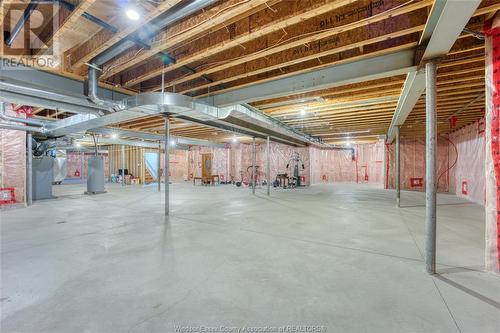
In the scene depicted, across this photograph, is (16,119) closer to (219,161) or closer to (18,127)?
(18,127)

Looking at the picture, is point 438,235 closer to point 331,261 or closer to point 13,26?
point 331,261

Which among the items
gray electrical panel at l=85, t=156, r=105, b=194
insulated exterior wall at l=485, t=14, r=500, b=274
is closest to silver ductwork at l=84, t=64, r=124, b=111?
insulated exterior wall at l=485, t=14, r=500, b=274

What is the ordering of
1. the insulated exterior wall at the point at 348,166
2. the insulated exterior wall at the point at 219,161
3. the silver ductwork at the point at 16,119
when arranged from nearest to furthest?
the silver ductwork at the point at 16,119 → the insulated exterior wall at the point at 219,161 → the insulated exterior wall at the point at 348,166

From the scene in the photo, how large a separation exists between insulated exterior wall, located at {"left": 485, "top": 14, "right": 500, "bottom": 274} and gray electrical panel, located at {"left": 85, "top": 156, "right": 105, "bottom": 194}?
1001cm

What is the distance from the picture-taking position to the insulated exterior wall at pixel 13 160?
5426 millimetres

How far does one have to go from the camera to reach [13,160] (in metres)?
5.61

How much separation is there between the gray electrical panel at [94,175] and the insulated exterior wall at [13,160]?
8.08ft

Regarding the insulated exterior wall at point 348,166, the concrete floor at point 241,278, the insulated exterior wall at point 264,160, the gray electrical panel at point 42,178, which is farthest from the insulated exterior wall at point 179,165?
the concrete floor at point 241,278

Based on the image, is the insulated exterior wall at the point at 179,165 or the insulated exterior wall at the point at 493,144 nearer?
the insulated exterior wall at the point at 493,144

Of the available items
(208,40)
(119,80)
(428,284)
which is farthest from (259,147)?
(428,284)

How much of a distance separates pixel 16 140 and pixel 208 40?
615 cm

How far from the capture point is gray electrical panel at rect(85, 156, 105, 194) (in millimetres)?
8273

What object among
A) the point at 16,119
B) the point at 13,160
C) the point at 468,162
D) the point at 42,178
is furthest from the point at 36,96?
the point at 468,162

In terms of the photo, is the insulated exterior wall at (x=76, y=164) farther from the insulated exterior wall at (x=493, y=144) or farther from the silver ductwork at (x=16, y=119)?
the insulated exterior wall at (x=493, y=144)
